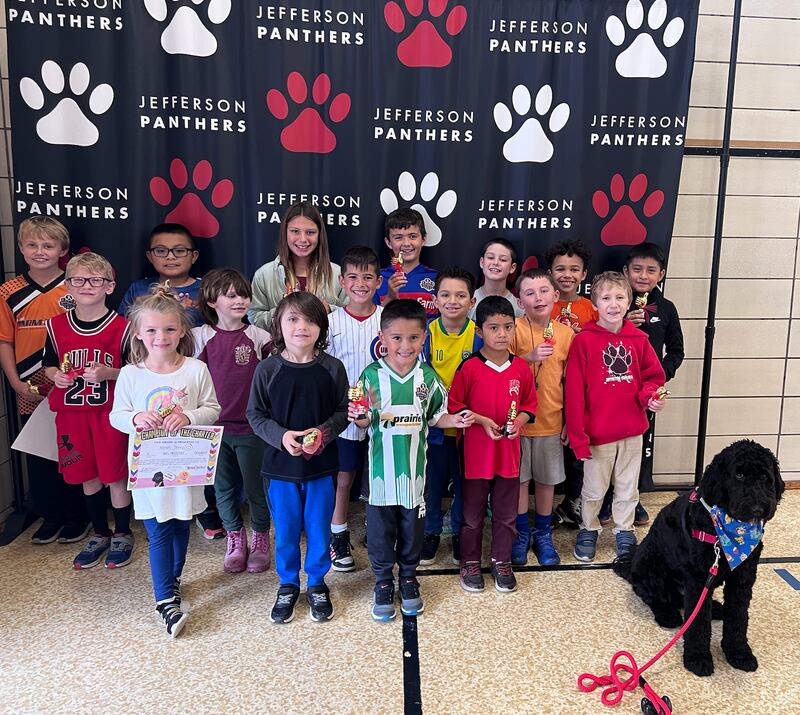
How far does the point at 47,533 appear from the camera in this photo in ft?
9.28

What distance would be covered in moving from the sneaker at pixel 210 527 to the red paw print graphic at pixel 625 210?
2.35 m

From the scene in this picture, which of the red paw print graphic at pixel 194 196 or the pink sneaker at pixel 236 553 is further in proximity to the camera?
the red paw print graphic at pixel 194 196

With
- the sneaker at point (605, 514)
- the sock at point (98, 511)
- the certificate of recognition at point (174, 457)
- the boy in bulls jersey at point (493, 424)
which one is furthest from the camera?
the sneaker at point (605, 514)

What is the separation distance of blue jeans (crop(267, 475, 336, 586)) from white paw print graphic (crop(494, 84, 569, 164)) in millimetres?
1851

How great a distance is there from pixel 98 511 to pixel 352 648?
4.44ft

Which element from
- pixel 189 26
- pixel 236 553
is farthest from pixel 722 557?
pixel 189 26

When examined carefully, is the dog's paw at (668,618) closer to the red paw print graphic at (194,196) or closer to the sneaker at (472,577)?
the sneaker at (472,577)

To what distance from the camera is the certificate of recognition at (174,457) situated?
2.09m

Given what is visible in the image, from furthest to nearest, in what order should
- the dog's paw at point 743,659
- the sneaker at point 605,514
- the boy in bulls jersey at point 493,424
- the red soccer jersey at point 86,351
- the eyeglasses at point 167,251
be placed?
1. the sneaker at point 605,514
2. the eyeglasses at point 167,251
3. the red soccer jersey at point 86,351
4. the boy in bulls jersey at point 493,424
5. the dog's paw at point 743,659

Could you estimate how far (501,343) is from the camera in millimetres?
2328

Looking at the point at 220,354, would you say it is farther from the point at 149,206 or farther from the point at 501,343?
the point at 501,343

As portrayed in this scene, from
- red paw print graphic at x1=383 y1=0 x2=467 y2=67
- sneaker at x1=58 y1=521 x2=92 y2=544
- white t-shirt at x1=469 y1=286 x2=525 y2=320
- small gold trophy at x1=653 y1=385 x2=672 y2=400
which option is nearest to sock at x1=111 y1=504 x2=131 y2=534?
sneaker at x1=58 y1=521 x2=92 y2=544

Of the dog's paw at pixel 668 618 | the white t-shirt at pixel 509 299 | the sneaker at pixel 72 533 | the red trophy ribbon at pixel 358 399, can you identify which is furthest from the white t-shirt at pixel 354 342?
the sneaker at pixel 72 533

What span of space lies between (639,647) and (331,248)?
2.13m
